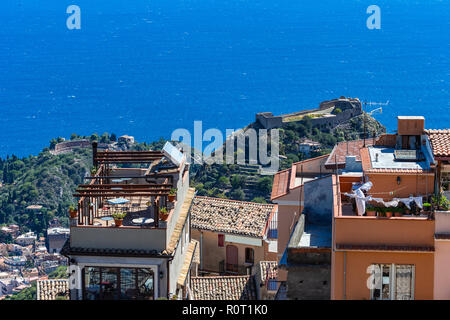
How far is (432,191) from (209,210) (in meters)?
15.7

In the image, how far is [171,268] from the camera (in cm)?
1798

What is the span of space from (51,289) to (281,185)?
6658 mm

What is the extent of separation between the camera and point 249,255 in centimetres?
2877

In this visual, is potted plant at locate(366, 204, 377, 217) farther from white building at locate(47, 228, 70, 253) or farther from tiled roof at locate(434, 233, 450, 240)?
white building at locate(47, 228, 70, 253)

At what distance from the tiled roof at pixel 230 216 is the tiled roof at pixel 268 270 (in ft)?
15.2

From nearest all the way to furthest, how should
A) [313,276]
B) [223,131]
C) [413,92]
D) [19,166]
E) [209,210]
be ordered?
[313,276]
[209,210]
[19,166]
[223,131]
[413,92]

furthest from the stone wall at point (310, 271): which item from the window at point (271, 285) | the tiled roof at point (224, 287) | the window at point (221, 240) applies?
the window at point (221, 240)

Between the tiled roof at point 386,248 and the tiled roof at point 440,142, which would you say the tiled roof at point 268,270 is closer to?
the tiled roof at point 440,142

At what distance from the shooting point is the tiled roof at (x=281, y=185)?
19938mm

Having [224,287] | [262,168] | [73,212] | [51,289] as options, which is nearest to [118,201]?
[73,212]

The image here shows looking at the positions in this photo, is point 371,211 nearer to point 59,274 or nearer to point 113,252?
point 113,252

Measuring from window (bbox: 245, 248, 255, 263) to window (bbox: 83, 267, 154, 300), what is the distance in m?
11.4
